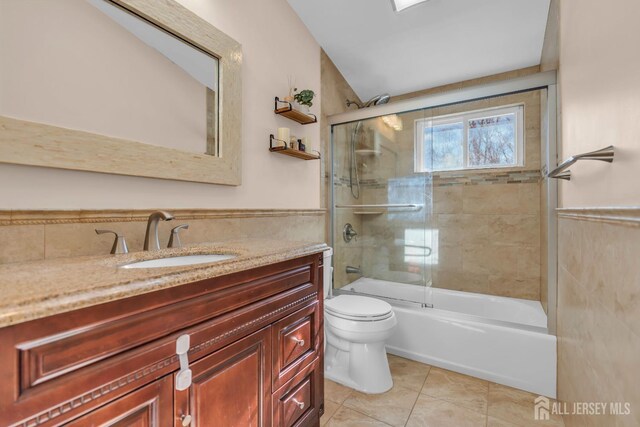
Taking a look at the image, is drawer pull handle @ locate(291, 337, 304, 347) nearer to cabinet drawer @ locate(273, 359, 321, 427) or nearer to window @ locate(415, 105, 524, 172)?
cabinet drawer @ locate(273, 359, 321, 427)

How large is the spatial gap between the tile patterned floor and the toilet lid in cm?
47

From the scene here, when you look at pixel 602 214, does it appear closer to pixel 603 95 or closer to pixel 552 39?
pixel 603 95

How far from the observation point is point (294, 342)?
1140 millimetres

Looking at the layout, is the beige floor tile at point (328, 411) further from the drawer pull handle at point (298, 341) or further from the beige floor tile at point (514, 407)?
the beige floor tile at point (514, 407)

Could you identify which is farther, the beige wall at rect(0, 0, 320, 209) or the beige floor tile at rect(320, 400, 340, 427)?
the beige floor tile at rect(320, 400, 340, 427)

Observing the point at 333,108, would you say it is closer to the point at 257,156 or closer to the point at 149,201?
the point at 257,156

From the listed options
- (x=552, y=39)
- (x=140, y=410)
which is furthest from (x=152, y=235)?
(x=552, y=39)

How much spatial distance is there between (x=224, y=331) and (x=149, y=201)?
2.28 feet

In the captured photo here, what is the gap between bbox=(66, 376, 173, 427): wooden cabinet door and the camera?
0.59m

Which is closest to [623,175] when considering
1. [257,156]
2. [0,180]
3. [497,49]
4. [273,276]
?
[273,276]

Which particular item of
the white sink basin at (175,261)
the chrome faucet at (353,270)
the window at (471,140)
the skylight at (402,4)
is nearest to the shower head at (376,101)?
the window at (471,140)

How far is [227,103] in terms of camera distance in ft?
4.95

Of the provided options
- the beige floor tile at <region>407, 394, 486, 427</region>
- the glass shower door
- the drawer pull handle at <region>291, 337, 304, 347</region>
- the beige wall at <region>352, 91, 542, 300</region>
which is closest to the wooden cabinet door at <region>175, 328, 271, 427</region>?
the drawer pull handle at <region>291, 337, 304, 347</region>

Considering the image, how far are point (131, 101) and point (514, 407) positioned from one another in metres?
2.47
